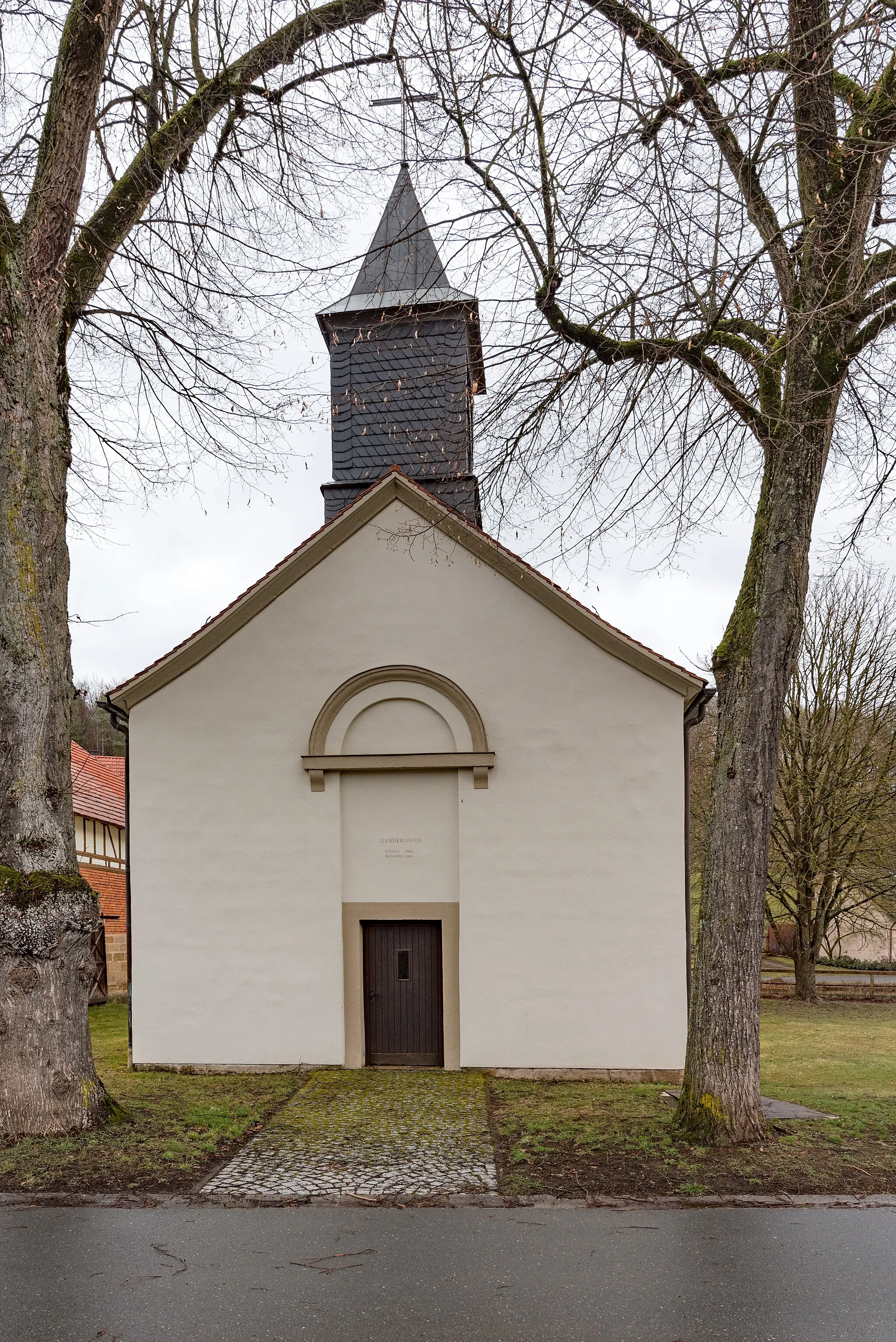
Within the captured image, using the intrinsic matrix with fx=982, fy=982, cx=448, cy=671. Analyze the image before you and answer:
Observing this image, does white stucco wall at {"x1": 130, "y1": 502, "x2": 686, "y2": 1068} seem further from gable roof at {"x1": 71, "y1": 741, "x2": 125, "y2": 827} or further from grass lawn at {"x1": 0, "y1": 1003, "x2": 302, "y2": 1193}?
gable roof at {"x1": 71, "y1": 741, "x2": 125, "y2": 827}

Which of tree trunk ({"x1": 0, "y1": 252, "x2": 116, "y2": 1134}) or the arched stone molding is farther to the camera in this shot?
the arched stone molding

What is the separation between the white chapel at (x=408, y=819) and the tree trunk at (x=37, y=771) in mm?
3756

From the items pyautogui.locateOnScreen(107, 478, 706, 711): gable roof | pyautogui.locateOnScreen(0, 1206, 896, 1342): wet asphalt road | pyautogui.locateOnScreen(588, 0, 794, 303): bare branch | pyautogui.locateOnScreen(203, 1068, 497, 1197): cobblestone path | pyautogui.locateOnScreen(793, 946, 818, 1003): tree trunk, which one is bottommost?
pyautogui.locateOnScreen(793, 946, 818, 1003): tree trunk

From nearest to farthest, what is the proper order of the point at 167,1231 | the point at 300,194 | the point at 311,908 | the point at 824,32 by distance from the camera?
the point at 167,1231, the point at 824,32, the point at 300,194, the point at 311,908

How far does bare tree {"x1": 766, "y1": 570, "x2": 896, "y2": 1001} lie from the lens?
22.7 metres

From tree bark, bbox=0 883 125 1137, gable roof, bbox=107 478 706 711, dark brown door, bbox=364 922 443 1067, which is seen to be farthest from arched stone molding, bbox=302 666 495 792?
tree bark, bbox=0 883 125 1137

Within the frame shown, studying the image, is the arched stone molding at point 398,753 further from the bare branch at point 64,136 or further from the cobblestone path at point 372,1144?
the bare branch at point 64,136

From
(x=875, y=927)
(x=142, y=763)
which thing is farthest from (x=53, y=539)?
(x=875, y=927)

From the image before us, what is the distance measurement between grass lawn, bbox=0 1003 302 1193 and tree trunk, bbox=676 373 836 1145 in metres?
3.73

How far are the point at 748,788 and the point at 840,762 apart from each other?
1652 centimetres

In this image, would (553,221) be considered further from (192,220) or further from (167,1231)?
(167,1231)

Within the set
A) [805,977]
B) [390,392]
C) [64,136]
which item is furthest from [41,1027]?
[805,977]

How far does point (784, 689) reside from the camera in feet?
25.7

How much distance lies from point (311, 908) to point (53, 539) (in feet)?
17.9
